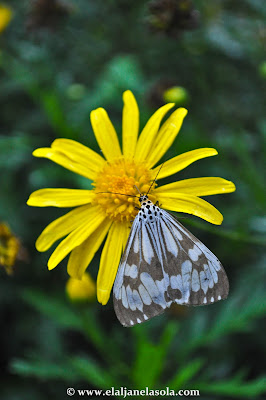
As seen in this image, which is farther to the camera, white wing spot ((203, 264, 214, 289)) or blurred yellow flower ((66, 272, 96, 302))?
blurred yellow flower ((66, 272, 96, 302))

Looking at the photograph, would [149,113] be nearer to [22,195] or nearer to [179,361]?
[22,195]

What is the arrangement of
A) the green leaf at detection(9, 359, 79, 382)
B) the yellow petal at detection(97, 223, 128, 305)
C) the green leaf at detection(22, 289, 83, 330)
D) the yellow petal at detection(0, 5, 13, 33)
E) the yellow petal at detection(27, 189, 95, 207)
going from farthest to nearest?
the yellow petal at detection(0, 5, 13, 33) → the green leaf at detection(22, 289, 83, 330) → the green leaf at detection(9, 359, 79, 382) → the yellow petal at detection(27, 189, 95, 207) → the yellow petal at detection(97, 223, 128, 305)

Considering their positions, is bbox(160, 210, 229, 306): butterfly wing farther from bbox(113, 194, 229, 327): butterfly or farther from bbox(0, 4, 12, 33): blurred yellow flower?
bbox(0, 4, 12, 33): blurred yellow flower

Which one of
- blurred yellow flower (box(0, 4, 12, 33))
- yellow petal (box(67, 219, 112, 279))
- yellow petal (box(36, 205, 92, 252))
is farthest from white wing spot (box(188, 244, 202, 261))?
blurred yellow flower (box(0, 4, 12, 33))

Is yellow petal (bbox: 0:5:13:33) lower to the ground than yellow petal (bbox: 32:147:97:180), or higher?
higher

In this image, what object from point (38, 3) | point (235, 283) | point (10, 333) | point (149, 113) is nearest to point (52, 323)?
point (10, 333)

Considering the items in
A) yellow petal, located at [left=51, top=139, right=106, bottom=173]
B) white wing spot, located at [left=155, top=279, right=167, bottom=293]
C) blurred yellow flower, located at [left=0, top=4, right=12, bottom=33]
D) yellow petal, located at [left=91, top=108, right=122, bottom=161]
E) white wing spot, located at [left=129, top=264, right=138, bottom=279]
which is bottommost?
white wing spot, located at [left=155, top=279, right=167, bottom=293]

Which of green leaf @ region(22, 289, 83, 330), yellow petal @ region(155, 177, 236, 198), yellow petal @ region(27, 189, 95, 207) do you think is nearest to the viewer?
yellow petal @ region(155, 177, 236, 198)

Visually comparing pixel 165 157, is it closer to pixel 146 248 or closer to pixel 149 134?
pixel 149 134
